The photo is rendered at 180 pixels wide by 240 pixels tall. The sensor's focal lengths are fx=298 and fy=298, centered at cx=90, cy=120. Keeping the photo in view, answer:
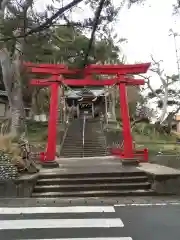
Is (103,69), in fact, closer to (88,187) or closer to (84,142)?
(88,187)

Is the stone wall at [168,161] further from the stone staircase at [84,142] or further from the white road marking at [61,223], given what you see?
the white road marking at [61,223]

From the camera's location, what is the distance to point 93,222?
580 cm

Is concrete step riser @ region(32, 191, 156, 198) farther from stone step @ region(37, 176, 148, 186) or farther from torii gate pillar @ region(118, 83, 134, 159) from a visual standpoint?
torii gate pillar @ region(118, 83, 134, 159)

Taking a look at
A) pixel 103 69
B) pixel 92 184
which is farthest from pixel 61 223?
pixel 103 69

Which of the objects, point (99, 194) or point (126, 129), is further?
point (126, 129)

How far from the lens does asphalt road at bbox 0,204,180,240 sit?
497 centimetres

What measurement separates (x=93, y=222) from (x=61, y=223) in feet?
A: 2.03

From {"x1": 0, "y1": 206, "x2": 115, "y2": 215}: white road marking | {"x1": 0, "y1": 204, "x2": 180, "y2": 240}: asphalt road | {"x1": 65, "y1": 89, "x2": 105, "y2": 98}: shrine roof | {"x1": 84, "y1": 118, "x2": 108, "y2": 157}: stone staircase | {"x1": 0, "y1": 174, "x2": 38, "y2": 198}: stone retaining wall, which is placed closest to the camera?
{"x1": 0, "y1": 204, "x2": 180, "y2": 240}: asphalt road

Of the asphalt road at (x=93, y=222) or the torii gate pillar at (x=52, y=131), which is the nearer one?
the asphalt road at (x=93, y=222)

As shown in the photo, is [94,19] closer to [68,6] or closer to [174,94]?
[68,6]

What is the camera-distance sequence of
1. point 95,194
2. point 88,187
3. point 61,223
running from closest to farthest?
point 61,223, point 95,194, point 88,187

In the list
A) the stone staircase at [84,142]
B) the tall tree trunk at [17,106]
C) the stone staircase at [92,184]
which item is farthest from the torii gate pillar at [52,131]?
the tall tree trunk at [17,106]

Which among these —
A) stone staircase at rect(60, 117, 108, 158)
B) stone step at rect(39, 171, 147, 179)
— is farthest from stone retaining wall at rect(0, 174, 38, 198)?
stone staircase at rect(60, 117, 108, 158)

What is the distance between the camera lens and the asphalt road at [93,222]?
4969 mm
